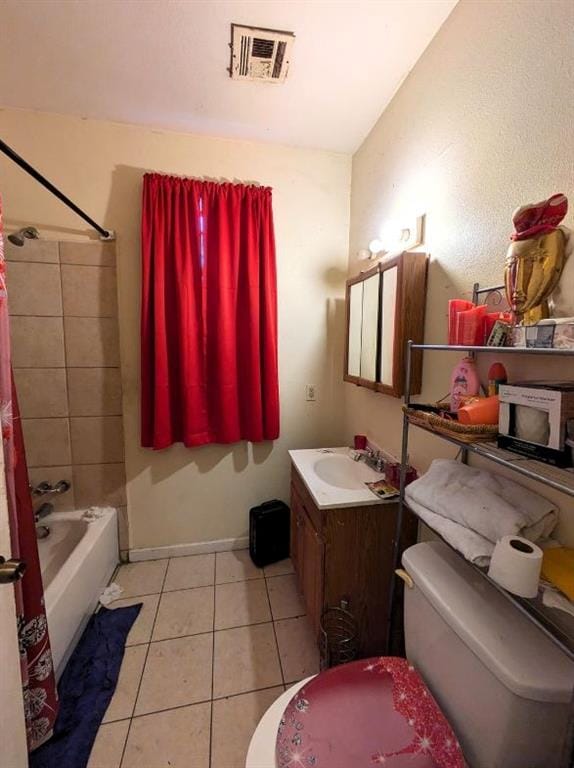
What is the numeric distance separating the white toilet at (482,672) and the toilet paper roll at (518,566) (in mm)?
127

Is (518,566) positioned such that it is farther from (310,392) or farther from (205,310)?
(205,310)

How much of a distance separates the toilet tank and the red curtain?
1.30 metres

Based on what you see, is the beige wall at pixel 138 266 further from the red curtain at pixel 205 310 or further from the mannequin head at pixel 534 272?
the mannequin head at pixel 534 272

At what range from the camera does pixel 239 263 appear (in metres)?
1.90

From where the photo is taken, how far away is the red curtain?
5.87 ft

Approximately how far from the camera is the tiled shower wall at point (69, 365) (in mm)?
1764

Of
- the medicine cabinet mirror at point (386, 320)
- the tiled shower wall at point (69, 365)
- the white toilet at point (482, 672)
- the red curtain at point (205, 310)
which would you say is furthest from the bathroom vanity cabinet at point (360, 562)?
the tiled shower wall at point (69, 365)

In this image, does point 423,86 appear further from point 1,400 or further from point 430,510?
point 1,400

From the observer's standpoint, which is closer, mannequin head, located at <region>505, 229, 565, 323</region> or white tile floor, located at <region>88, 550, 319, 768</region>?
mannequin head, located at <region>505, 229, 565, 323</region>

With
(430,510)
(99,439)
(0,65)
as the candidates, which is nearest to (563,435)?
(430,510)

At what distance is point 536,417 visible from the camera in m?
0.70

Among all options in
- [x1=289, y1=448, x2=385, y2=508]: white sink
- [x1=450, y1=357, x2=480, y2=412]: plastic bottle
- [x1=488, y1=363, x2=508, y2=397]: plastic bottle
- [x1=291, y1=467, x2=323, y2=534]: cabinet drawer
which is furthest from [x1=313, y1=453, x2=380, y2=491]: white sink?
[x1=488, y1=363, x2=508, y2=397]: plastic bottle

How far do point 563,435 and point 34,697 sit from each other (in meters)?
1.75

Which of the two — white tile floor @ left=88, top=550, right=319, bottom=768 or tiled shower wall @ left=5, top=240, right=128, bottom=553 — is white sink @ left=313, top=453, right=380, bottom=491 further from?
tiled shower wall @ left=5, top=240, right=128, bottom=553
